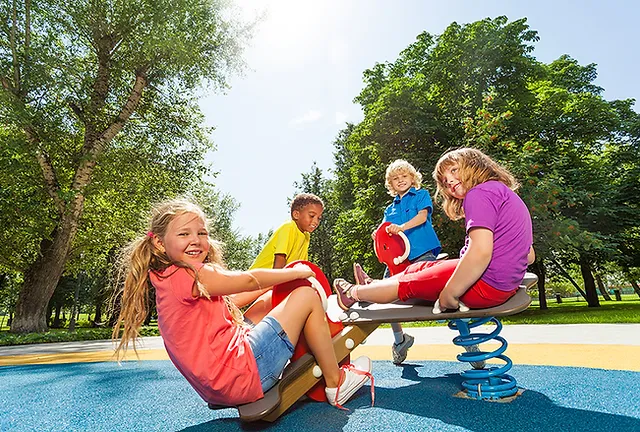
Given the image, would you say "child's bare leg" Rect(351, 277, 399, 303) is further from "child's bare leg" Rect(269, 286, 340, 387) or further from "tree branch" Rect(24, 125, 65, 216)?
"tree branch" Rect(24, 125, 65, 216)

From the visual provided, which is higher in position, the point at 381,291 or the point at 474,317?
the point at 381,291

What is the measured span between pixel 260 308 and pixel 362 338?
2.37 feet

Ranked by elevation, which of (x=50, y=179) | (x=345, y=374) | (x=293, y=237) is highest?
(x=50, y=179)

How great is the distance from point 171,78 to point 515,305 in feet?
49.5

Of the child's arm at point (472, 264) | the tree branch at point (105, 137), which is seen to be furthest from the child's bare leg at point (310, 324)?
the tree branch at point (105, 137)

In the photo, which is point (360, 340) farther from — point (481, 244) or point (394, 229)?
point (394, 229)

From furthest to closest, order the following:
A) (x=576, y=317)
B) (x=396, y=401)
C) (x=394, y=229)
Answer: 1. (x=576, y=317)
2. (x=394, y=229)
3. (x=396, y=401)

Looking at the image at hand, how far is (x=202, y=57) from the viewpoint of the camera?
47.8 ft

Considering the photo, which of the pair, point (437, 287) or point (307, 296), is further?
point (437, 287)

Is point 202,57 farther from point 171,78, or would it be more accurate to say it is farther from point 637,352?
point 637,352

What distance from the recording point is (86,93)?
12.5 meters

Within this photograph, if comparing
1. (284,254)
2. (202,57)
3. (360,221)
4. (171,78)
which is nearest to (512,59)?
(360,221)

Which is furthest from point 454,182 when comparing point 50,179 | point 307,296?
point 50,179

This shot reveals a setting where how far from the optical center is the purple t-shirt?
217 cm
